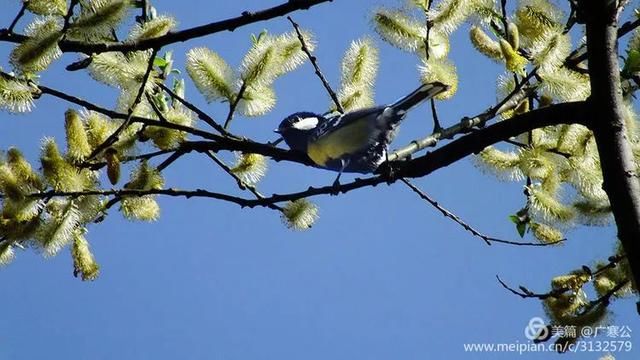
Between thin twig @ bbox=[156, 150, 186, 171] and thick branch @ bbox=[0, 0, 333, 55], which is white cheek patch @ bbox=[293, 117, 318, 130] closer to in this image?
thin twig @ bbox=[156, 150, 186, 171]

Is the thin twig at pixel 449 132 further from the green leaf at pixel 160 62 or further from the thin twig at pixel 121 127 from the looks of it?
the green leaf at pixel 160 62

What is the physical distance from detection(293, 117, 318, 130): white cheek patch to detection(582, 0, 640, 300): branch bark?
56.1 inches

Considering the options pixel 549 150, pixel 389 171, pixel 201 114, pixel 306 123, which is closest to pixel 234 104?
pixel 201 114

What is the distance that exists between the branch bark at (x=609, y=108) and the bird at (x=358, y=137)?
0.75 meters

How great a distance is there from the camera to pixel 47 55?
2055 mm

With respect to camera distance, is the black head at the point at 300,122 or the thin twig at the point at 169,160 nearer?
the thin twig at the point at 169,160

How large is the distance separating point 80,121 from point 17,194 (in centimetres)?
31

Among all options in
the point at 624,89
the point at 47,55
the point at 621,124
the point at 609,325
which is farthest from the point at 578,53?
the point at 47,55

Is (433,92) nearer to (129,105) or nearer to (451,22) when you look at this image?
(451,22)

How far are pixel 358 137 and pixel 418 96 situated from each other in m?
0.27

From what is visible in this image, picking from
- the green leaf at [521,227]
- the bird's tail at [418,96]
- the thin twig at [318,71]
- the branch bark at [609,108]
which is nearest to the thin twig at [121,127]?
the thin twig at [318,71]

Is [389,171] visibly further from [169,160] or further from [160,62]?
[160,62]

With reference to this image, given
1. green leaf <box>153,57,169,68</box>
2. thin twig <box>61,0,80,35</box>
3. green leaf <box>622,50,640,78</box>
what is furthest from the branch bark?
green leaf <box>153,57,169,68</box>

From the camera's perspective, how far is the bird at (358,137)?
2715mm
